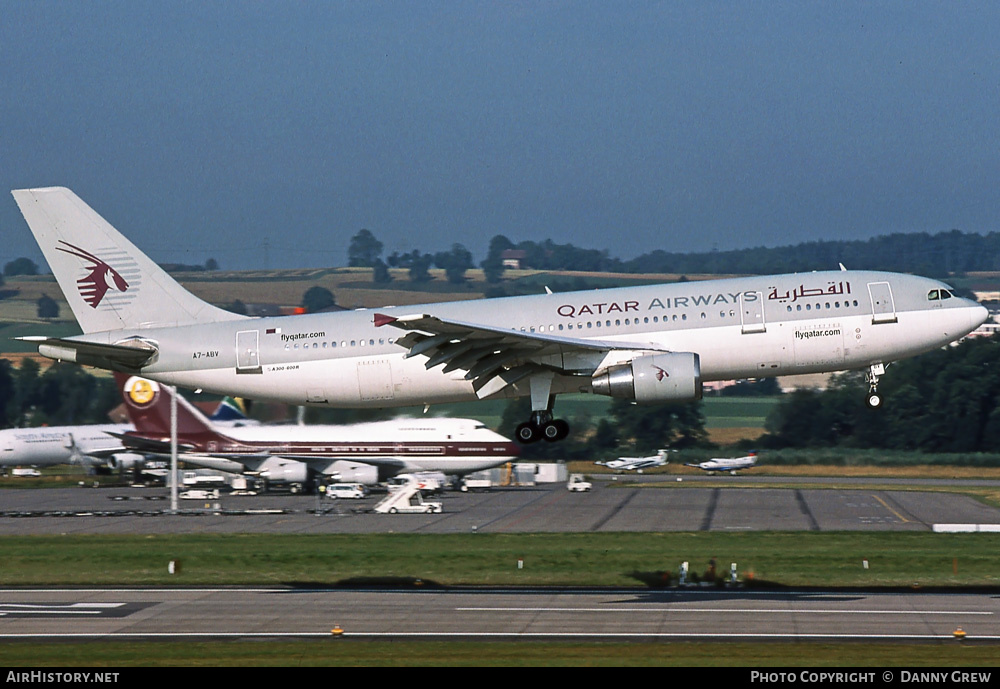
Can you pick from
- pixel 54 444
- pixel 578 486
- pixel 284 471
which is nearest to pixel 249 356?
pixel 284 471

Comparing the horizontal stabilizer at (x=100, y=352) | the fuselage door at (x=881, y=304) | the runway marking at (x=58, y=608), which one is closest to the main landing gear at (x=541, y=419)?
the fuselage door at (x=881, y=304)

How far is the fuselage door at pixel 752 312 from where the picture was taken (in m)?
35.3

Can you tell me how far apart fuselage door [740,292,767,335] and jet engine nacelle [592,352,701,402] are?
190 cm

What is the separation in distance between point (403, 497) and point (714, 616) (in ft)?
105

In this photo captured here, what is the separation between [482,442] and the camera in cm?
7588

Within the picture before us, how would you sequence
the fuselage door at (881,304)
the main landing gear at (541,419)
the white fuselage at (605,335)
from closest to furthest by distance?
the white fuselage at (605,335) → the fuselage door at (881,304) → the main landing gear at (541,419)

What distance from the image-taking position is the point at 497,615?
34.7 m

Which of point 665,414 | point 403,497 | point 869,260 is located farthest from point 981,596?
point 869,260

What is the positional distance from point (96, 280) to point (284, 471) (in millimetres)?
38119

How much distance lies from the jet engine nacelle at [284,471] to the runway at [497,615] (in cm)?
3340

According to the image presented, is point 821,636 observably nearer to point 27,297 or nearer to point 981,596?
point 981,596

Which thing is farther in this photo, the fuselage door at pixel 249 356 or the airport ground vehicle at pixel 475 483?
the airport ground vehicle at pixel 475 483

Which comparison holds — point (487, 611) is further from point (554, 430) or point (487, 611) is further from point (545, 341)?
point (545, 341)

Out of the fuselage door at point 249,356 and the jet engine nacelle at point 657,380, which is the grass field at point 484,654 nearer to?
the jet engine nacelle at point 657,380
